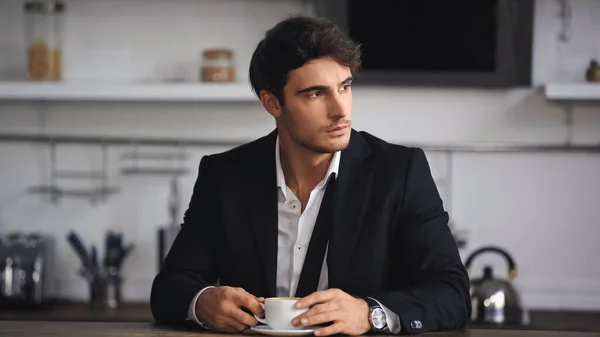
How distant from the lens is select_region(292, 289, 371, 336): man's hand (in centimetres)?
168

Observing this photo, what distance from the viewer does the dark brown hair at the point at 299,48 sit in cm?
195

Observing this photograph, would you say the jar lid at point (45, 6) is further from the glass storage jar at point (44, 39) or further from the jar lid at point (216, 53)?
the jar lid at point (216, 53)

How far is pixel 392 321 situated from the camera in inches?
69.2

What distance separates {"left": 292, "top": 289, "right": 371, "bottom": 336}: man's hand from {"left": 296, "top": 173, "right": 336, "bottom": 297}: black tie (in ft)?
0.85

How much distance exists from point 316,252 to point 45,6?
5.86ft

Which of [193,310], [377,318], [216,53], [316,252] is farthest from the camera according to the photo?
[216,53]

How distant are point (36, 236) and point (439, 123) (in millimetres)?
1419

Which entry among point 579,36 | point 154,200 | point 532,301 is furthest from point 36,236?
point 579,36

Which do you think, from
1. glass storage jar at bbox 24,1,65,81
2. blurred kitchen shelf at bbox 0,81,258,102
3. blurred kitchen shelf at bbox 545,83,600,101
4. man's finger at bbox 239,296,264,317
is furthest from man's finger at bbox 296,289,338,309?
glass storage jar at bbox 24,1,65,81

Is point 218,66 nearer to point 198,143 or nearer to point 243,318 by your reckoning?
point 198,143

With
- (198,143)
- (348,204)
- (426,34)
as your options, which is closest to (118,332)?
(348,204)

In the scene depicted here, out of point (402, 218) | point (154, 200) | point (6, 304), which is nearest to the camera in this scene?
point (402, 218)

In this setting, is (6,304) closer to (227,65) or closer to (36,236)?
(36,236)

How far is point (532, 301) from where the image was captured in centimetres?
339
